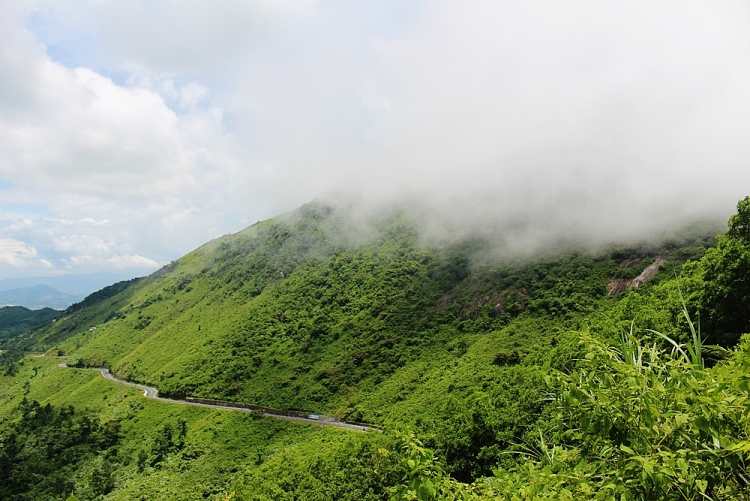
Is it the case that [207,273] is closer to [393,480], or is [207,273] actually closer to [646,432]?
[393,480]

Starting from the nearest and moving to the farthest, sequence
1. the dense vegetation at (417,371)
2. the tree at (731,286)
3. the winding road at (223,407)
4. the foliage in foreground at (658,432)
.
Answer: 1. the foliage in foreground at (658,432)
2. the dense vegetation at (417,371)
3. the tree at (731,286)
4. the winding road at (223,407)

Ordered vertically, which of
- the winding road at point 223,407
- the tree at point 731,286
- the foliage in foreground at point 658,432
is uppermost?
the foliage in foreground at point 658,432

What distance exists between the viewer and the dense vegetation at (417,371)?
4.85m

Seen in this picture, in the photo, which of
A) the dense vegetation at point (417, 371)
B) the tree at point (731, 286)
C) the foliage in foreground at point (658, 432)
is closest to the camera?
the foliage in foreground at point (658, 432)

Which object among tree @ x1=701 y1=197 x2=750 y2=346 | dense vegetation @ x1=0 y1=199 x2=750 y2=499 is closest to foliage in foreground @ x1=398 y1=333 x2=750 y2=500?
dense vegetation @ x1=0 y1=199 x2=750 y2=499

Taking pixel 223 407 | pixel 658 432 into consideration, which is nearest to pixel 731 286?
pixel 658 432

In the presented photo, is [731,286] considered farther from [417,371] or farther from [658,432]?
[417,371]

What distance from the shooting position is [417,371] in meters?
77.8

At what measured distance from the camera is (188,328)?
447 ft

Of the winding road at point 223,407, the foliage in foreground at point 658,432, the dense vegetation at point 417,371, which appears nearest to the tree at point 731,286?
the dense vegetation at point 417,371

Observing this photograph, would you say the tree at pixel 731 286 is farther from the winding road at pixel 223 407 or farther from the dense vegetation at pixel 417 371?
the winding road at pixel 223 407

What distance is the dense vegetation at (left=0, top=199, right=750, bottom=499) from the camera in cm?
485

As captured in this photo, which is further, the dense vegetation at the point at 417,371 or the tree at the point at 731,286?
the tree at the point at 731,286

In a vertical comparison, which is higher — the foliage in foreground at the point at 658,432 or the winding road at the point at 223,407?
the foliage in foreground at the point at 658,432
